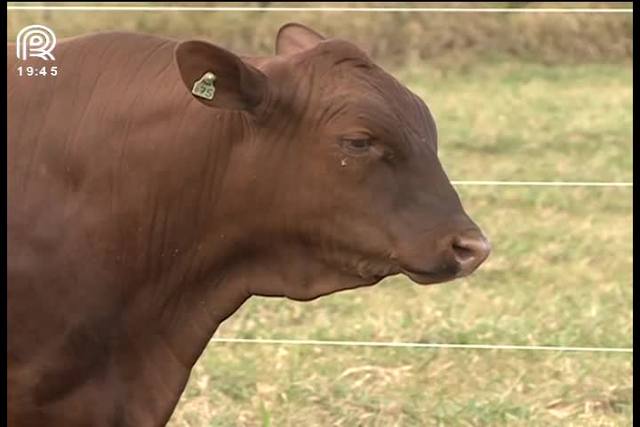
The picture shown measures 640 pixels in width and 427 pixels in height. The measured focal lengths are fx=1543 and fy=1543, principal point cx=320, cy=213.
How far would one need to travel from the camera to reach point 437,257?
2.66m

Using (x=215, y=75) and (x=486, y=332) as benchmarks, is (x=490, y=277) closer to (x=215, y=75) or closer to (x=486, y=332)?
(x=486, y=332)

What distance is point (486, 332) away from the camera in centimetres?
484

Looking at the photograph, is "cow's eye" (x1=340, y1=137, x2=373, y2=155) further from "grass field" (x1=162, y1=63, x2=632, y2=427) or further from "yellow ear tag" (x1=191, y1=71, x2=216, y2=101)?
"grass field" (x1=162, y1=63, x2=632, y2=427)

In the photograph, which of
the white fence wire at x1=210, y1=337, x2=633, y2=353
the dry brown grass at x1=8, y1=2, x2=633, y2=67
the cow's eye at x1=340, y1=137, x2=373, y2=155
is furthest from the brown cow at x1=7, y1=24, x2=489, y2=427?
the dry brown grass at x1=8, y1=2, x2=633, y2=67

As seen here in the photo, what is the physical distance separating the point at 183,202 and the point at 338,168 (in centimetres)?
31

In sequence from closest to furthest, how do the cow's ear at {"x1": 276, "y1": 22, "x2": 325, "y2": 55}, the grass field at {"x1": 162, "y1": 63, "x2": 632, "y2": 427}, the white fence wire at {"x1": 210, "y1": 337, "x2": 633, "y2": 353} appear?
the cow's ear at {"x1": 276, "y1": 22, "x2": 325, "y2": 55}
the grass field at {"x1": 162, "y1": 63, "x2": 632, "y2": 427}
the white fence wire at {"x1": 210, "y1": 337, "x2": 633, "y2": 353}

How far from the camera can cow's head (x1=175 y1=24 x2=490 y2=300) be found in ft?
8.76

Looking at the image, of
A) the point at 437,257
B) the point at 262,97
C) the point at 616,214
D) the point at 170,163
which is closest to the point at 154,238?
the point at 170,163

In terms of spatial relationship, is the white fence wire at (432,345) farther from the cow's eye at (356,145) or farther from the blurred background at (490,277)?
the cow's eye at (356,145)

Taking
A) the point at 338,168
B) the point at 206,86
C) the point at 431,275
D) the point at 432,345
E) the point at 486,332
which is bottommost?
the point at 486,332

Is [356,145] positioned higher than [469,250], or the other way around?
[356,145]

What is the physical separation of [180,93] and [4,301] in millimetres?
490

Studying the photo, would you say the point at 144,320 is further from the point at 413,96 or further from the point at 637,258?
the point at 637,258

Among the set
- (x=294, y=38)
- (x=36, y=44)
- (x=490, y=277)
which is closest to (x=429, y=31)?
(x=490, y=277)
